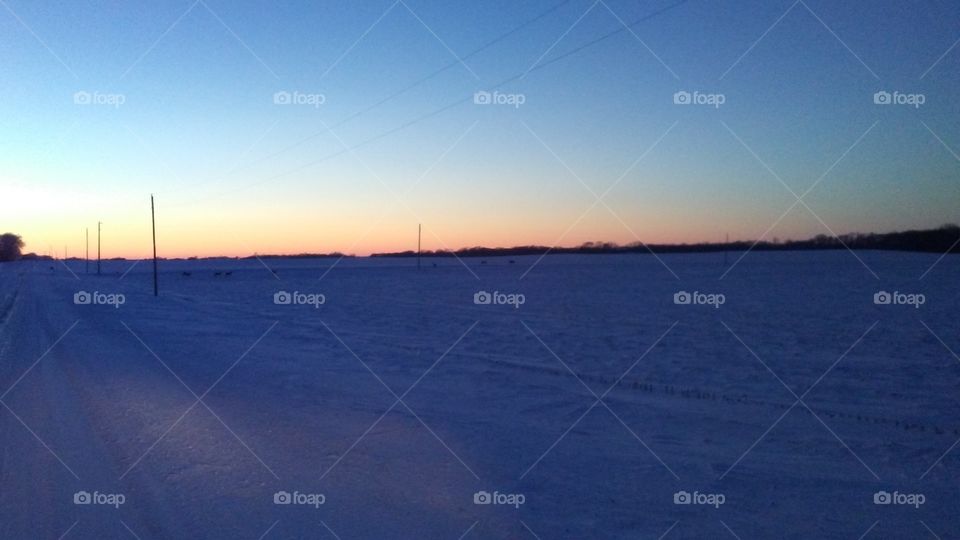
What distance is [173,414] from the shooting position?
8.02 meters

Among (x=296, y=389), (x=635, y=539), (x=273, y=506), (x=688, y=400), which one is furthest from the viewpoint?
(x=296, y=389)

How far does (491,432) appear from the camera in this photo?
736cm

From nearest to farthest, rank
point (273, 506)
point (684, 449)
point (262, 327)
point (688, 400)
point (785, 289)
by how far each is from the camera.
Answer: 1. point (273, 506)
2. point (684, 449)
3. point (688, 400)
4. point (262, 327)
5. point (785, 289)

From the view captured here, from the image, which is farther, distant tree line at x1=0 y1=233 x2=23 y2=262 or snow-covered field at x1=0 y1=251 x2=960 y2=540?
distant tree line at x1=0 y1=233 x2=23 y2=262

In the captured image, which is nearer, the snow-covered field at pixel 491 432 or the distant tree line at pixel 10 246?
the snow-covered field at pixel 491 432

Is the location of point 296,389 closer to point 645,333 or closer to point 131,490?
point 131,490

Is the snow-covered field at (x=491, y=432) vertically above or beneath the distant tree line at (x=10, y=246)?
beneath

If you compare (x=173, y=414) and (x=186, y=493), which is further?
(x=173, y=414)

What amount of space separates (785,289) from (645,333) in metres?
13.5

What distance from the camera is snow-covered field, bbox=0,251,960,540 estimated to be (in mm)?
4980

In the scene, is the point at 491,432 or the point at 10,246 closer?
the point at 491,432

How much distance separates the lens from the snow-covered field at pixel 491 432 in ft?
16.3

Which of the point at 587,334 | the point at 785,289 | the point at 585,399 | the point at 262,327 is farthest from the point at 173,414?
the point at 785,289

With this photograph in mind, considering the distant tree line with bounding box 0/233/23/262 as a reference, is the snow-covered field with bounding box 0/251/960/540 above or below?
below
